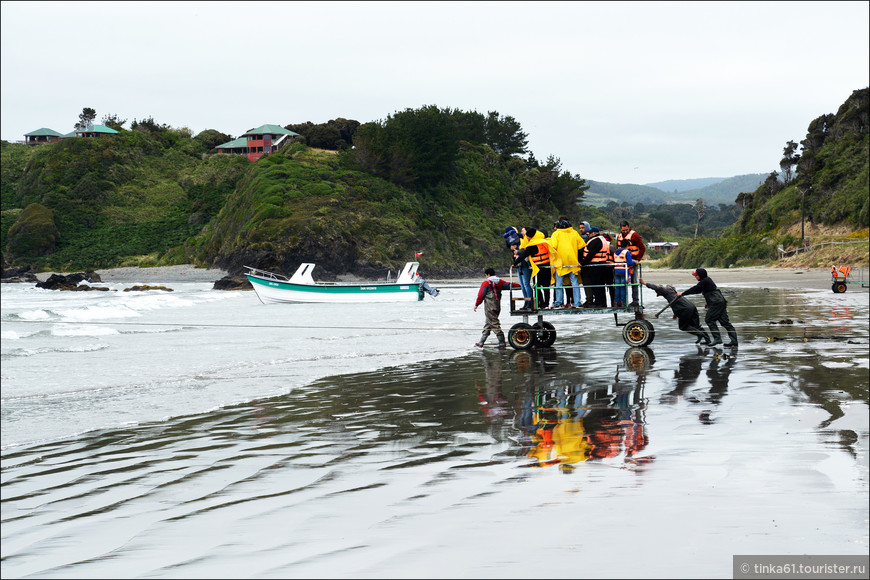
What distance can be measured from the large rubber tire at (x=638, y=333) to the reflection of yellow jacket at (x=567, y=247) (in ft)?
5.37

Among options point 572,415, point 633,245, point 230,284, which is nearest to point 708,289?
point 633,245

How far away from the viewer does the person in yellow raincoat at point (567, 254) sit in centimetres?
1571

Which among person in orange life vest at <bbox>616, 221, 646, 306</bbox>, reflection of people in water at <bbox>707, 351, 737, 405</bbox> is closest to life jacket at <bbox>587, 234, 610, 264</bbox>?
person in orange life vest at <bbox>616, 221, 646, 306</bbox>

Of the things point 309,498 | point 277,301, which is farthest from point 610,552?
point 277,301

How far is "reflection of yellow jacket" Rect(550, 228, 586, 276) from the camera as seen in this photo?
15.8m

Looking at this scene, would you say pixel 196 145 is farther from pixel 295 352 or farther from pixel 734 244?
pixel 295 352

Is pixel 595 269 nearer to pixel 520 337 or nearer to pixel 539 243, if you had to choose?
pixel 539 243

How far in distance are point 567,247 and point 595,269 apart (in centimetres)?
75

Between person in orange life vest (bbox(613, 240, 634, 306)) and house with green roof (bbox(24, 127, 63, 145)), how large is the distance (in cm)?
17646

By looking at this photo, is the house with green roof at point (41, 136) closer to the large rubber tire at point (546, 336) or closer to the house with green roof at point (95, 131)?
the house with green roof at point (95, 131)

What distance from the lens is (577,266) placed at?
1538 cm

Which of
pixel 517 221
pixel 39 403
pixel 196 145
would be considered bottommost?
pixel 39 403

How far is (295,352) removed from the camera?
59.8 feet

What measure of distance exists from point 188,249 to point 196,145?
50315 mm
